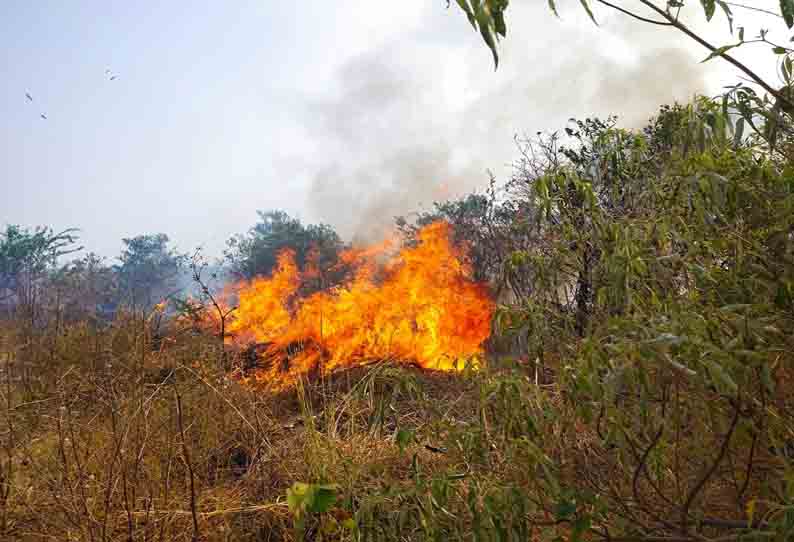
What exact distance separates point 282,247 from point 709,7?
25307 millimetres

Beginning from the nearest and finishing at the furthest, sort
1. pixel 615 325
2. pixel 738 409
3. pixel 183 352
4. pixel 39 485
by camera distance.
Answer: pixel 738 409 < pixel 615 325 < pixel 39 485 < pixel 183 352

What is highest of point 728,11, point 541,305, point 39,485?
point 728,11

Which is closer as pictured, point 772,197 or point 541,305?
point 772,197

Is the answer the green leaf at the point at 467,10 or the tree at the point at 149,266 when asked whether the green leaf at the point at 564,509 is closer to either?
the green leaf at the point at 467,10

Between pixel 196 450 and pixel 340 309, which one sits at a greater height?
pixel 340 309

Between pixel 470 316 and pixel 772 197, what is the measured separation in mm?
7335

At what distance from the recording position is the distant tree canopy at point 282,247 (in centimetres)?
2589

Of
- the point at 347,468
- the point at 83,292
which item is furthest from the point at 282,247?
the point at 347,468

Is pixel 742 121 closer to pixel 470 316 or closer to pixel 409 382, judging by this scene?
pixel 409 382

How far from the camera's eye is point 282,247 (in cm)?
2605

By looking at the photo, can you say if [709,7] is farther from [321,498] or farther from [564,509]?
[321,498]

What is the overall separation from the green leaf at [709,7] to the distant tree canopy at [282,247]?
76.0 ft

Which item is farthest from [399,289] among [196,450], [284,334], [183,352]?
[196,450]

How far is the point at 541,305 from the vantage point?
2271 millimetres
